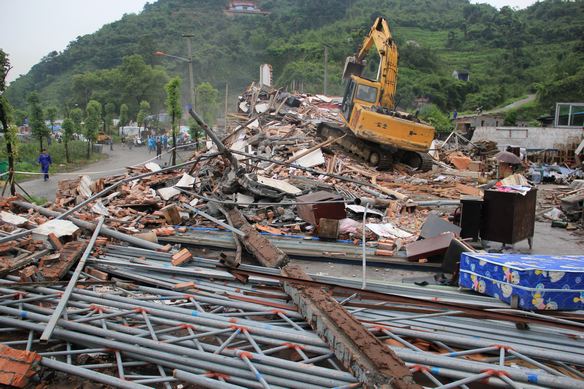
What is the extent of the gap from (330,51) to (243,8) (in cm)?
5569

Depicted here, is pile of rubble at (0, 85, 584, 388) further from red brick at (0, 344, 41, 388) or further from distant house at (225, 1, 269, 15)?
distant house at (225, 1, 269, 15)

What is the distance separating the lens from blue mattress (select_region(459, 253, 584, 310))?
4551 mm

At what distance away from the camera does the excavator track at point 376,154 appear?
1570cm

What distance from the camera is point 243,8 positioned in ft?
369

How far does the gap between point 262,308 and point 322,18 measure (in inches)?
3782

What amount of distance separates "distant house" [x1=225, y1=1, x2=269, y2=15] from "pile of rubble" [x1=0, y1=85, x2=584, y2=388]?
110m

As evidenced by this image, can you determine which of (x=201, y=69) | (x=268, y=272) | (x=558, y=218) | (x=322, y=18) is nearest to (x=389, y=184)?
(x=558, y=218)

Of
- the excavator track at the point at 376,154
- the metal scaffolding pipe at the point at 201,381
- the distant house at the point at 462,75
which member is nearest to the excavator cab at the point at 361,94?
the excavator track at the point at 376,154

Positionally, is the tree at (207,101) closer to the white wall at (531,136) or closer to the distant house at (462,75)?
the white wall at (531,136)

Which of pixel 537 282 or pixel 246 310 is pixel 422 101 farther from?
pixel 246 310

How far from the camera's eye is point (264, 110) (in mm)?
22344

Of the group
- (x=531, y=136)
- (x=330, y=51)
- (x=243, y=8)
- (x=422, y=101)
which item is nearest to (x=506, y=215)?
(x=531, y=136)

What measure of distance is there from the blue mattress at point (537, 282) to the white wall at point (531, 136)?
959 inches

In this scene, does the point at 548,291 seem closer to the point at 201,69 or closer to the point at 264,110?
the point at 264,110
